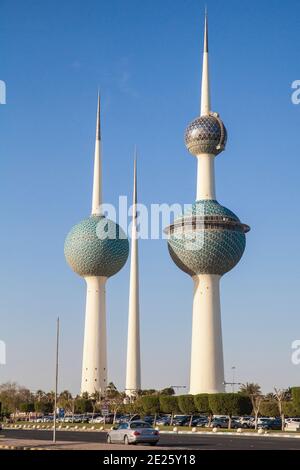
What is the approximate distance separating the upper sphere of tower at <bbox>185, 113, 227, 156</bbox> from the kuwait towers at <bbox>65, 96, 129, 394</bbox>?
28310 mm

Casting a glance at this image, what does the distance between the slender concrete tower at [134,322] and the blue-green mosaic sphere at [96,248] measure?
1357 cm

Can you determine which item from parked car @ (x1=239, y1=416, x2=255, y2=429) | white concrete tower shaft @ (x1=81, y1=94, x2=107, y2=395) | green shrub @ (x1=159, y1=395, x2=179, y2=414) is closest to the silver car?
parked car @ (x1=239, y1=416, x2=255, y2=429)

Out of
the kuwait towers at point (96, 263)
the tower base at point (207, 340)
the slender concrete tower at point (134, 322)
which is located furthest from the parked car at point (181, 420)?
the kuwait towers at point (96, 263)

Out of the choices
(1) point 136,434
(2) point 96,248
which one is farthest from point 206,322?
(1) point 136,434

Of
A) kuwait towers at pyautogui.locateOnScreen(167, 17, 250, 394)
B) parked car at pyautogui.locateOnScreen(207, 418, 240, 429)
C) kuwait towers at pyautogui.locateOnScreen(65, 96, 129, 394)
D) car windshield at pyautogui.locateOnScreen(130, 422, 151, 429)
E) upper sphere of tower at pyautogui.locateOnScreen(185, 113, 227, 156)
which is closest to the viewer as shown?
car windshield at pyautogui.locateOnScreen(130, 422, 151, 429)

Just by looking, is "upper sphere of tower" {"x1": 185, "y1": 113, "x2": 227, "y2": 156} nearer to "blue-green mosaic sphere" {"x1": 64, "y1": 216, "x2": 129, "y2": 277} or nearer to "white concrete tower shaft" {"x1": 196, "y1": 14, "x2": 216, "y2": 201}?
"white concrete tower shaft" {"x1": 196, "y1": 14, "x2": 216, "y2": 201}

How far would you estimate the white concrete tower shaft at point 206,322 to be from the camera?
157875 millimetres

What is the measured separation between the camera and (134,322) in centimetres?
16962

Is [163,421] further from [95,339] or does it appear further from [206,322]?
[95,339]

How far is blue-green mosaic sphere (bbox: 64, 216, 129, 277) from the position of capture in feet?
597

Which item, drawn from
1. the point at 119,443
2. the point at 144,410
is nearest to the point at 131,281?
the point at 144,410

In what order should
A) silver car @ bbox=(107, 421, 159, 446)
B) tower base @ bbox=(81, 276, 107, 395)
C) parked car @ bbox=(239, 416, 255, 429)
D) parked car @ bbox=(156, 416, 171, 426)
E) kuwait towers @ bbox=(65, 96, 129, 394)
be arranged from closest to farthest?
silver car @ bbox=(107, 421, 159, 446), parked car @ bbox=(239, 416, 255, 429), parked car @ bbox=(156, 416, 171, 426), kuwait towers @ bbox=(65, 96, 129, 394), tower base @ bbox=(81, 276, 107, 395)
